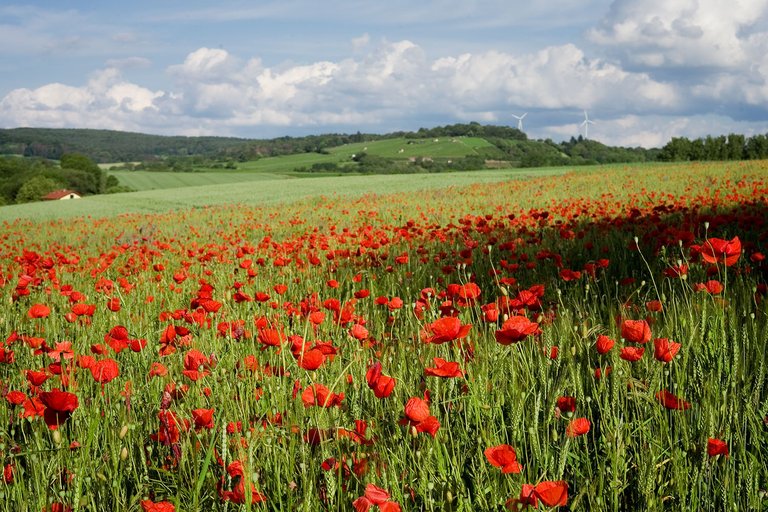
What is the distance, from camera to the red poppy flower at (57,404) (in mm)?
1587

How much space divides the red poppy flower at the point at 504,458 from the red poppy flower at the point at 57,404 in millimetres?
1066

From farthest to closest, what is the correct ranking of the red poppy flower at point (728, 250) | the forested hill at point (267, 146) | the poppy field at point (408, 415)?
the forested hill at point (267, 146) → the red poppy flower at point (728, 250) → the poppy field at point (408, 415)

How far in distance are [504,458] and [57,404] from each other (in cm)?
114

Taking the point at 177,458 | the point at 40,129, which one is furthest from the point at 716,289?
the point at 40,129

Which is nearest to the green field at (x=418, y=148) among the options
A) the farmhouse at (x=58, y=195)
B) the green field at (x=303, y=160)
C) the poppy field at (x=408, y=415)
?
the green field at (x=303, y=160)

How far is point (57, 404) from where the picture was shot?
1611 millimetres

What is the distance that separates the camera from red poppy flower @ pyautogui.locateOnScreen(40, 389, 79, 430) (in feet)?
5.21

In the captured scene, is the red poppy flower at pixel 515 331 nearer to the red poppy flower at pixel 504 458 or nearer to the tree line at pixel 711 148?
the red poppy flower at pixel 504 458

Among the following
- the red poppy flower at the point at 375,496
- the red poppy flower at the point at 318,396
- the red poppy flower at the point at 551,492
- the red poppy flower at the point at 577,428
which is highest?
the red poppy flower at the point at 551,492

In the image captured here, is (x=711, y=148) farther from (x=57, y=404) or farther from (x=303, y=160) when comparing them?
(x=57, y=404)

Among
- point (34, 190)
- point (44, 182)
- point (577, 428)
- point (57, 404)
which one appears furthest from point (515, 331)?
point (44, 182)

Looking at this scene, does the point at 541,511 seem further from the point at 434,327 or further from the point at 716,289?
the point at 716,289

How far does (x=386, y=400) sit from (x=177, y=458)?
786mm

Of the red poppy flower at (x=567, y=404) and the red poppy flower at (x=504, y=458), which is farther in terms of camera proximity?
the red poppy flower at (x=567, y=404)
